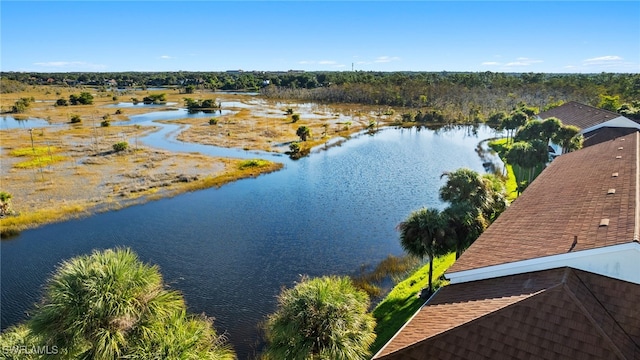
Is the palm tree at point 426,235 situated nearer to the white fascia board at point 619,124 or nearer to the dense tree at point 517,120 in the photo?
the white fascia board at point 619,124

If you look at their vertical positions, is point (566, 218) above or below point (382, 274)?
above

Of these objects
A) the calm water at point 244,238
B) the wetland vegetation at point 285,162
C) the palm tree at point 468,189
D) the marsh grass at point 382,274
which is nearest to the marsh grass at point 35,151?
the wetland vegetation at point 285,162

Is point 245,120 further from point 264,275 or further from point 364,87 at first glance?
point 264,275

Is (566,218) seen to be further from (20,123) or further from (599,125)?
(20,123)

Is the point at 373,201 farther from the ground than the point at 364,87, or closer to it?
closer to it

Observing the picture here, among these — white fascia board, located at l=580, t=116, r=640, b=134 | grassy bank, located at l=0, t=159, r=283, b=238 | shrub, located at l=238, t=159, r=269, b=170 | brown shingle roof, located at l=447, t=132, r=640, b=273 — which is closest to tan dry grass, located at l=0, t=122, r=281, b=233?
grassy bank, located at l=0, t=159, r=283, b=238

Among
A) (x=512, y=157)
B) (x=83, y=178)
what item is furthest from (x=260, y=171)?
(x=512, y=157)

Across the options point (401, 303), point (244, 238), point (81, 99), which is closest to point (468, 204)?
point (401, 303)
